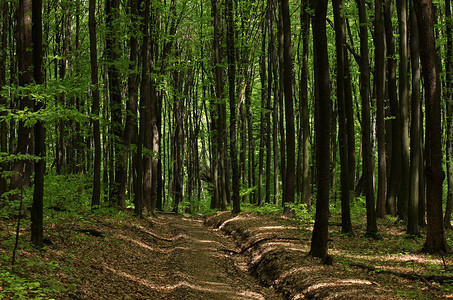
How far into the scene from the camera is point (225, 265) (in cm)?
1096

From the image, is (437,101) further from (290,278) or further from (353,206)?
(353,206)

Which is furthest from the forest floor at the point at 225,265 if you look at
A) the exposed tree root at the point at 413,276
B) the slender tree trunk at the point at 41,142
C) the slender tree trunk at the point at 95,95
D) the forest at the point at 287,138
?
the slender tree trunk at the point at 95,95

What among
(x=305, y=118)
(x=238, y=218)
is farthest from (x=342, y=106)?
(x=238, y=218)

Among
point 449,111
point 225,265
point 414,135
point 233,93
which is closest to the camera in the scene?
point 225,265

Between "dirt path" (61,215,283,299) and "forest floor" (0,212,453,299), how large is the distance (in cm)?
3

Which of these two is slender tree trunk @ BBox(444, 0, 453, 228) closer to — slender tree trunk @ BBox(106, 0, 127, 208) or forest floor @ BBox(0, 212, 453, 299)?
forest floor @ BBox(0, 212, 453, 299)

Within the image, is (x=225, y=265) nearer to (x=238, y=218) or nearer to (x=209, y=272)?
(x=209, y=272)

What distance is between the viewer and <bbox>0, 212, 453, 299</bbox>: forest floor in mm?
6809

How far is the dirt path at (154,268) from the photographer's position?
306 inches

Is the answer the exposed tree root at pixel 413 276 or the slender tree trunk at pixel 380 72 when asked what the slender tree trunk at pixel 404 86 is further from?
the exposed tree root at pixel 413 276

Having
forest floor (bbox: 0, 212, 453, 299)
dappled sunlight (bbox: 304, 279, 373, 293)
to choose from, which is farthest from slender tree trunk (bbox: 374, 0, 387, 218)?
dappled sunlight (bbox: 304, 279, 373, 293)

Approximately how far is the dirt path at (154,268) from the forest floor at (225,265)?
0.03 m

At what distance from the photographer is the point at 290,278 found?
27.1 feet

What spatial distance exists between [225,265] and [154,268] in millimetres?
2000
